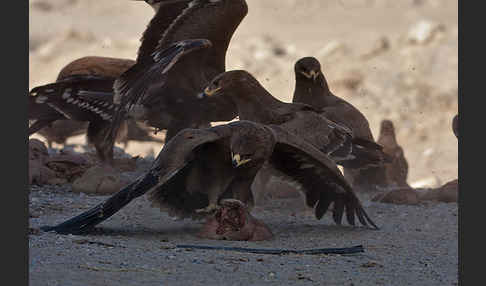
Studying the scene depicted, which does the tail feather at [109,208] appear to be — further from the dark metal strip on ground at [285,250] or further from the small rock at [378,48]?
the small rock at [378,48]

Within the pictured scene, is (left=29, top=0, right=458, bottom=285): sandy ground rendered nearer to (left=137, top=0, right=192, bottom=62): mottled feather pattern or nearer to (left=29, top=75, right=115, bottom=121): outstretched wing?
(left=29, top=75, right=115, bottom=121): outstretched wing

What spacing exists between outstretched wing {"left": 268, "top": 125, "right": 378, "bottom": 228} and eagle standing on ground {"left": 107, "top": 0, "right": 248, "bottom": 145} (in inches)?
84.0

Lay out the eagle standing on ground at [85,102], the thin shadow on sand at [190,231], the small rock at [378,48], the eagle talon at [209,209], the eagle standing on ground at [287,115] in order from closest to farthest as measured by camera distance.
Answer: the thin shadow on sand at [190,231] → the eagle talon at [209,209] → the eagle standing on ground at [287,115] → the eagle standing on ground at [85,102] → the small rock at [378,48]

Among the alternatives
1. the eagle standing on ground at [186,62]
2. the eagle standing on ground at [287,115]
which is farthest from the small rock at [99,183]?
the eagle standing on ground at [287,115]

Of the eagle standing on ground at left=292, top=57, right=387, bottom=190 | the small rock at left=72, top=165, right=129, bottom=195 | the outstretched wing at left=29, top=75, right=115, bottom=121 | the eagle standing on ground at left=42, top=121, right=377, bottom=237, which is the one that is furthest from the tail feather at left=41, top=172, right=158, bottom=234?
the outstretched wing at left=29, top=75, right=115, bottom=121

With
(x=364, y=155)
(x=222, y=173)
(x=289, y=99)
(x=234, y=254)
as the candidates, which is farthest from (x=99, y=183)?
(x=289, y=99)

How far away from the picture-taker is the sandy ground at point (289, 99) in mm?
4863

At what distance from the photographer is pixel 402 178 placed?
32.3ft

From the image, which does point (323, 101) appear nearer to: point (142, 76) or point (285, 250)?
Answer: point (142, 76)

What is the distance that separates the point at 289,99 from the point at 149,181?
10790 millimetres

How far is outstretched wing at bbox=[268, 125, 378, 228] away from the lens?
618 cm

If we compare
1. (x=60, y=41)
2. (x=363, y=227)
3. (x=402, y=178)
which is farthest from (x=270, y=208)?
(x=60, y=41)

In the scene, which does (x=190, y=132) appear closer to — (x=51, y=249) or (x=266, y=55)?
(x=51, y=249)

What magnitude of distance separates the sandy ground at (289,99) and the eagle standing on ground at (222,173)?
178 millimetres
